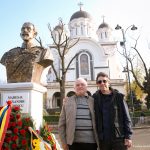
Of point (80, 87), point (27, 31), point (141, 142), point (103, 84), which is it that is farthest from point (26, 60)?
point (141, 142)

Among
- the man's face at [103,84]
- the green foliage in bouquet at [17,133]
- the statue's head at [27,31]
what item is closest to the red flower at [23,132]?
the green foliage in bouquet at [17,133]

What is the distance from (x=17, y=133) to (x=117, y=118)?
6.54 ft

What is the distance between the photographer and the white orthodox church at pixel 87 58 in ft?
166

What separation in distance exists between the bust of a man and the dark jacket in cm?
276

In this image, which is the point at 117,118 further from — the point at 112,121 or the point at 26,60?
the point at 26,60

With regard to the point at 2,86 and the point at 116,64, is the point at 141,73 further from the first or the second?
the point at 2,86

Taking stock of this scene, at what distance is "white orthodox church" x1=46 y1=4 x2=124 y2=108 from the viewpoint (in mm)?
Answer: 50500

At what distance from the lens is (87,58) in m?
57.3

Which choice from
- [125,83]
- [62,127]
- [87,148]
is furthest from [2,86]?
[125,83]

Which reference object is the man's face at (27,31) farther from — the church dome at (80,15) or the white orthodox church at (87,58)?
the church dome at (80,15)

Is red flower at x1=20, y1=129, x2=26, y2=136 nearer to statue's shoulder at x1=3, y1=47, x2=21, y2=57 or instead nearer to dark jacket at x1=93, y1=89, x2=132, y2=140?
dark jacket at x1=93, y1=89, x2=132, y2=140

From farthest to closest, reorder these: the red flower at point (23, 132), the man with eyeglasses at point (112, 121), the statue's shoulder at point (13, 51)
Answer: the statue's shoulder at point (13, 51) → the red flower at point (23, 132) → the man with eyeglasses at point (112, 121)

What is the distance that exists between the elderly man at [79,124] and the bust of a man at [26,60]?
2.48 meters

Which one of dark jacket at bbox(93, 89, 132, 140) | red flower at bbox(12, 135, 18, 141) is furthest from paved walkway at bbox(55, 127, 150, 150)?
dark jacket at bbox(93, 89, 132, 140)
